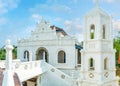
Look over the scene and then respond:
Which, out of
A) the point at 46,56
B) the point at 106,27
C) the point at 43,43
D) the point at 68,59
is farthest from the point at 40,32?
the point at 106,27

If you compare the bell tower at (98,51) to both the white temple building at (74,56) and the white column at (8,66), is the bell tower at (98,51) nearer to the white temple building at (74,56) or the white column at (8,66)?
the white temple building at (74,56)

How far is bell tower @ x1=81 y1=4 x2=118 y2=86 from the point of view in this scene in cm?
1375

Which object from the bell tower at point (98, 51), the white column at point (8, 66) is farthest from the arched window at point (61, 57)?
the white column at point (8, 66)

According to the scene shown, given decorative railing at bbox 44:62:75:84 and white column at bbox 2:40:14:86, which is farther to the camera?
decorative railing at bbox 44:62:75:84

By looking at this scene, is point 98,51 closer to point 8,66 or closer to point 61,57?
point 61,57

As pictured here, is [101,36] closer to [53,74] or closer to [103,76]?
[103,76]

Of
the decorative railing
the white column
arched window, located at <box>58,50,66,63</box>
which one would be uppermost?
the white column

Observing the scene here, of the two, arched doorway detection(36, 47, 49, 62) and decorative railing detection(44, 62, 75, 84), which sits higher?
arched doorway detection(36, 47, 49, 62)

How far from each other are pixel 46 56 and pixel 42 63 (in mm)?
3935

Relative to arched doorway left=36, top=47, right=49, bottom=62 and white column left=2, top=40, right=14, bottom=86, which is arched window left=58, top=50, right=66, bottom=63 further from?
white column left=2, top=40, right=14, bottom=86

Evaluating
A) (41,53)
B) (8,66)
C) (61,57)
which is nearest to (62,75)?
(61,57)

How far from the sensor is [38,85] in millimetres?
16750

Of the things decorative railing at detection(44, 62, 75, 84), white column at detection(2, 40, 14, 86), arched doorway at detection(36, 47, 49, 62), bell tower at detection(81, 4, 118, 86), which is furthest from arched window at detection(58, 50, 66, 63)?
white column at detection(2, 40, 14, 86)

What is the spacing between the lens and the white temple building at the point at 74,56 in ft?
45.0
